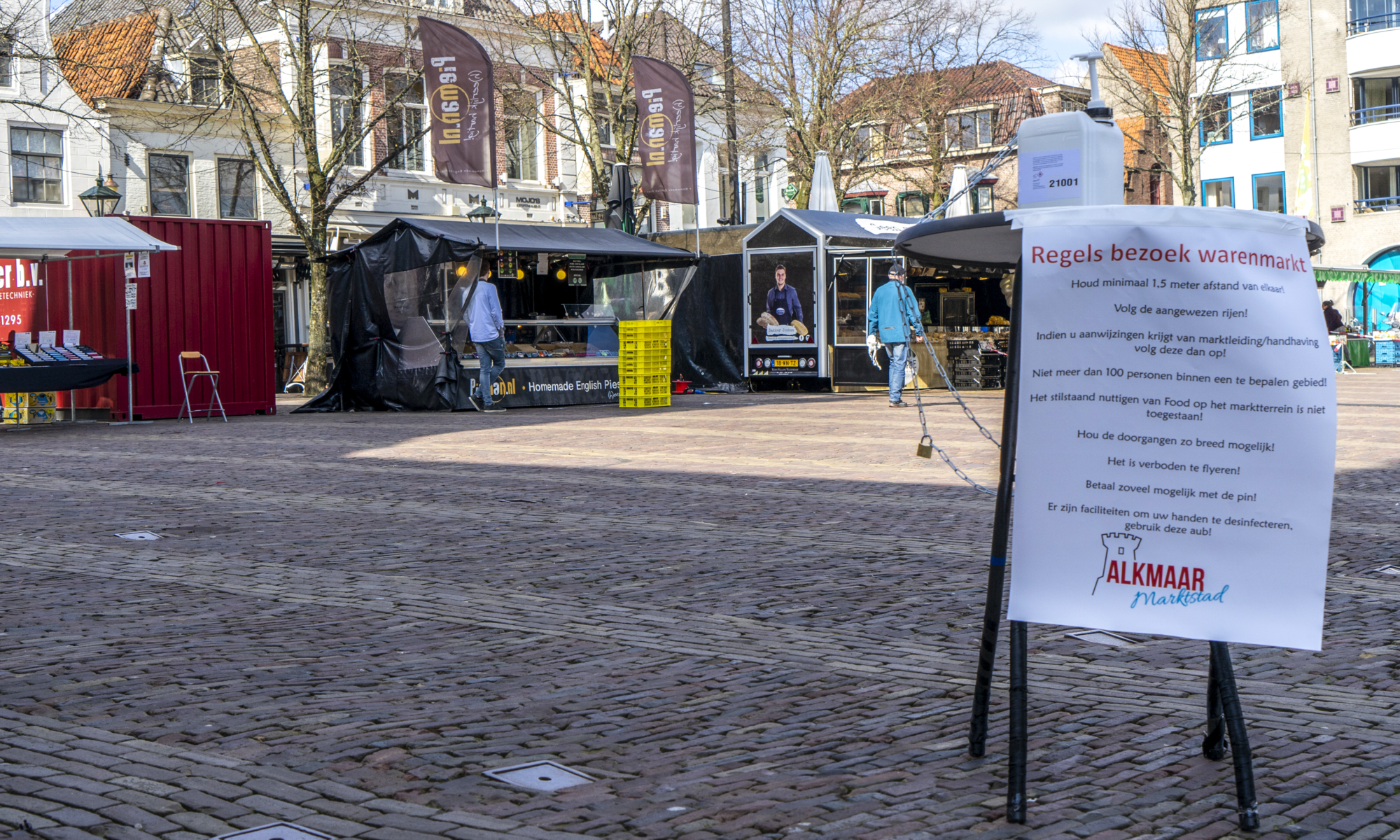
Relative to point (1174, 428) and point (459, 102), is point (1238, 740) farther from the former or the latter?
point (459, 102)

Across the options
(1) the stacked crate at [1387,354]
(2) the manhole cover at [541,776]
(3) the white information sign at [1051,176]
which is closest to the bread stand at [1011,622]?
(3) the white information sign at [1051,176]

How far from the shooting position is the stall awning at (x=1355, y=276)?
35.2 meters

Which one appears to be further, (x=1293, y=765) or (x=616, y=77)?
(x=616, y=77)

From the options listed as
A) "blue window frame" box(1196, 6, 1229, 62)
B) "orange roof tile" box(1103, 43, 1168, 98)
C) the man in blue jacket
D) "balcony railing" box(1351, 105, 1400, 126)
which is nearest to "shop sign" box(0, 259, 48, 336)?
the man in blue jacket

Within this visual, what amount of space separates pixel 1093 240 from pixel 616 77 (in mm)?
28283

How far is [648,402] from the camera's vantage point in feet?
70.2

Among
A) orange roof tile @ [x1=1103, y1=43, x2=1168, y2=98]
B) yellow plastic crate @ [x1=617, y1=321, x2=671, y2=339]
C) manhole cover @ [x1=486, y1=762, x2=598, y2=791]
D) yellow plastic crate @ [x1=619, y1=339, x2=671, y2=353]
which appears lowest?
manhole cover @ [x1=486, y1=762, x2=598, y2=791]

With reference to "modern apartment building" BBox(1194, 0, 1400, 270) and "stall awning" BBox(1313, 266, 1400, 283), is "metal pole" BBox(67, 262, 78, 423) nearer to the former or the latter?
"stall awning" BBox(1313, 266, 1400, 283)

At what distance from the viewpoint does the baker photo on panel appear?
25.1 meters

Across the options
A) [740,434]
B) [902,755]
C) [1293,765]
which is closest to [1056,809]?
[902,755]

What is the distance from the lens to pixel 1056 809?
11.7 ft

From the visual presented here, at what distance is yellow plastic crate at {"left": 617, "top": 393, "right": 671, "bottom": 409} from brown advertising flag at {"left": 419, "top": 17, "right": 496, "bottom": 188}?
377 cm

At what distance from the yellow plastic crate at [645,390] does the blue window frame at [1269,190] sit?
1252 inches

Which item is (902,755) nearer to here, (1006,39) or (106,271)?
(106,271)
